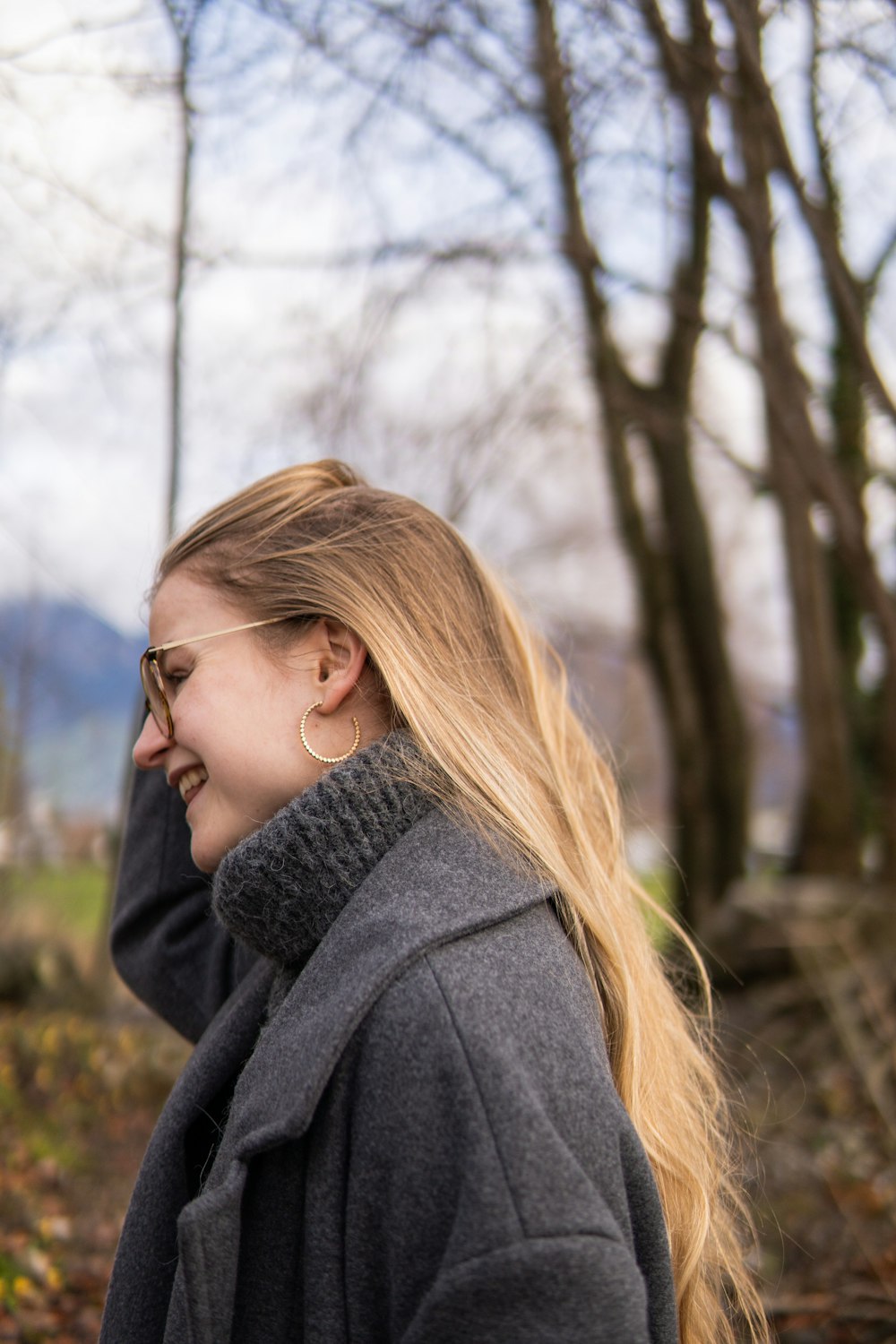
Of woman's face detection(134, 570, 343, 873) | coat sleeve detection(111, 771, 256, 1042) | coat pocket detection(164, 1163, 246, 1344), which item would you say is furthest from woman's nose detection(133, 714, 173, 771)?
coat pocket detection(164, 1163, 246, 1344)

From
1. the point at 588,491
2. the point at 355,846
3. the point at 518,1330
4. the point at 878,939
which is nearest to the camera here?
the point at 518,1330

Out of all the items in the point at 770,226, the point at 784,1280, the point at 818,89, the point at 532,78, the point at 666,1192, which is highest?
the point at 532,78

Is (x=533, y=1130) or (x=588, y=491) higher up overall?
(x=588, y=491)

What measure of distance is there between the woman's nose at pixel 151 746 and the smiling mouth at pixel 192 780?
0.05 metres

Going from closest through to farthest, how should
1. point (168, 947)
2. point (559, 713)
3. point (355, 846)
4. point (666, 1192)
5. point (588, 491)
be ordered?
1. point (355, 846)
2. point (666, 1192)
3. point (559, 713)
4. point (168, 947)
5. point (588, 491)

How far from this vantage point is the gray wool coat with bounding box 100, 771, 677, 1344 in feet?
3.81

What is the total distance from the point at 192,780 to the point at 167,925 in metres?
0.54

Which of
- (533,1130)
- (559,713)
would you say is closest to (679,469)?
(559,713)

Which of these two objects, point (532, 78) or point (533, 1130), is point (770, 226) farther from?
point (533, 1130)

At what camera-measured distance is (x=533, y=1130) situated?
1.20m

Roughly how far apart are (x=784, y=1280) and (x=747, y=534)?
16031 millimetres

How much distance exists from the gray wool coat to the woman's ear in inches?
9.0

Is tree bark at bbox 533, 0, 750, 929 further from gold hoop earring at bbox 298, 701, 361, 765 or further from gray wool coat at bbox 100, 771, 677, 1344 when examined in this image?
gray wool coat at bbox 100, 771, 677, 1344

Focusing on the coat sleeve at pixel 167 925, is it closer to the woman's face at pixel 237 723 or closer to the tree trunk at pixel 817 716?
the woman's face at pixel 237 723
